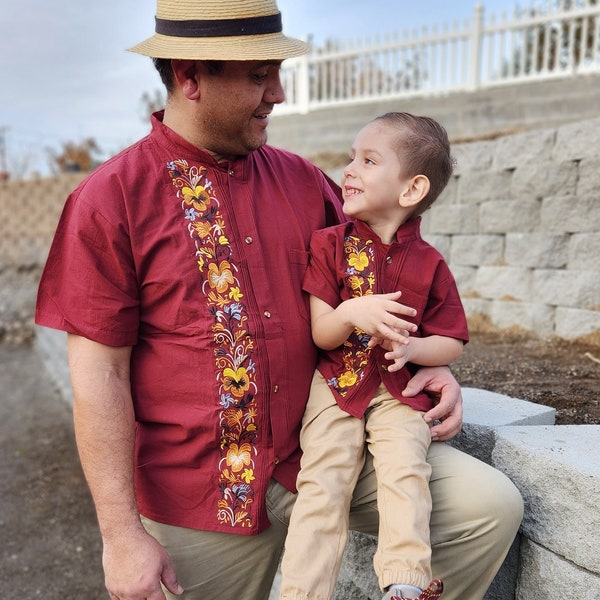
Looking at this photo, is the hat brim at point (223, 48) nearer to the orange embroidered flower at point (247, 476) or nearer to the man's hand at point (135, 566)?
the orange embroidered flower at point (247, 476)

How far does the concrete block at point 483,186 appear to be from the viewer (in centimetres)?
489

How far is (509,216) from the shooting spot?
485 cm

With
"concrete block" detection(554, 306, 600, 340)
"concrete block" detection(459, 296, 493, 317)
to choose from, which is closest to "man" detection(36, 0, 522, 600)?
"concrete block" detection(554, 306, 600, 340)

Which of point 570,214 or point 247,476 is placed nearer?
point 247,476

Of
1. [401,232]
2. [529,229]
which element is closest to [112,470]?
[401,232]

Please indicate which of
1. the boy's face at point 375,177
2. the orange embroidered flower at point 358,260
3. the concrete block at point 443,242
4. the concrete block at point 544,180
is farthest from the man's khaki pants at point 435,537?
the concrete block at point 443,242

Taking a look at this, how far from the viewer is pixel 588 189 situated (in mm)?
4191

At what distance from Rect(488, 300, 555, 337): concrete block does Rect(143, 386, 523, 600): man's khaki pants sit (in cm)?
308

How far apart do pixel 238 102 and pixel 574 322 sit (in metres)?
3.31

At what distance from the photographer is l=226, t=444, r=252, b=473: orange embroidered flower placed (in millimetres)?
1708

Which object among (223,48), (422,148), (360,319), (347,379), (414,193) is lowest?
(347,379)

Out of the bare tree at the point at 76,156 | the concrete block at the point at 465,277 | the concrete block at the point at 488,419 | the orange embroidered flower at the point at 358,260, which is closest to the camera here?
the orange embroidered flower at the point at 358,260

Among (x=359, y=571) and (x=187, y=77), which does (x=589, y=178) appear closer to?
(x=359, y=571)

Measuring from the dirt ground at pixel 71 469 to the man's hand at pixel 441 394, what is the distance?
0.90 m
